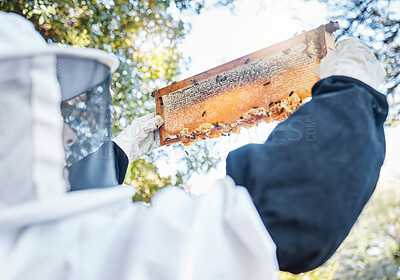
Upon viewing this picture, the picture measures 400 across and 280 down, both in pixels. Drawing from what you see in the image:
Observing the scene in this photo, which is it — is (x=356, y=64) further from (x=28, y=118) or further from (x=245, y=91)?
(x=28, y=118)

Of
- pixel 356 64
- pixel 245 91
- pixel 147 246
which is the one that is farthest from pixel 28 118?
pixel 245 91

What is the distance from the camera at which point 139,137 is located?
93.4 inches

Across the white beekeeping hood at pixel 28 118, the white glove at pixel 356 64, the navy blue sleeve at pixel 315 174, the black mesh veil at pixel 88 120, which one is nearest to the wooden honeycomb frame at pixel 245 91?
the white glove at pixel 356 64

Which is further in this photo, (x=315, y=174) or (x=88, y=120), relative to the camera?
(x=88, y=120)

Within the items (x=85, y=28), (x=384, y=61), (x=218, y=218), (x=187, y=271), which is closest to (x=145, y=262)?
(x=187, y=271)

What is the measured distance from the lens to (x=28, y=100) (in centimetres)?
76

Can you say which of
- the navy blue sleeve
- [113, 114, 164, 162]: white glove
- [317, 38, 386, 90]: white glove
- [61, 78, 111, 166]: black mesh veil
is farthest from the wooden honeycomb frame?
[61, 78, 111, 166]: black mesh veil

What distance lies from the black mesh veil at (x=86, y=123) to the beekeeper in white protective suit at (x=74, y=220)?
108 mm

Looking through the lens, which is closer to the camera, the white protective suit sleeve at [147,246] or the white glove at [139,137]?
the white protective suit sleeve at [147,246]

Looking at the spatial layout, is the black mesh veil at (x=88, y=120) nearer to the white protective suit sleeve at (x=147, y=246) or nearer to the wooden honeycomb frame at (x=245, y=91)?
the white protective suit sleeve at (x=147, y=246)

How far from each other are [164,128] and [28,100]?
1689 mm

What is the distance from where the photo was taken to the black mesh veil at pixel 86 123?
3.12ft

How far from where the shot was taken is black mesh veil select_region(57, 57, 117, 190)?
95 centimetres

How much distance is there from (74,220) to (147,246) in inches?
8.1
